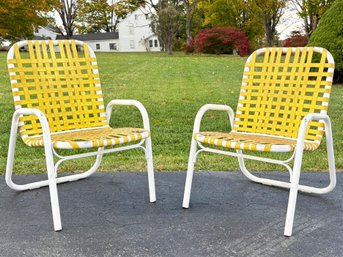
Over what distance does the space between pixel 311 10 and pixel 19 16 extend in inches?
646

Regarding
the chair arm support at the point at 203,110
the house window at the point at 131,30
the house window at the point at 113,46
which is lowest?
the house window at the point at 113,46

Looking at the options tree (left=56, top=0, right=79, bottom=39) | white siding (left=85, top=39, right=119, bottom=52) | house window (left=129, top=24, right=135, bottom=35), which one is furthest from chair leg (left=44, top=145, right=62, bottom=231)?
white siding (left=85, top=39, right=119, bottom=52)

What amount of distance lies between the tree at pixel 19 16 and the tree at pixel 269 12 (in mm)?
12975

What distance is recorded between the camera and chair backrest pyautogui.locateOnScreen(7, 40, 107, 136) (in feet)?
8.86

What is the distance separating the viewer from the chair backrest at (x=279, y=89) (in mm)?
2736

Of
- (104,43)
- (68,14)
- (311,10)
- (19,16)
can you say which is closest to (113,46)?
(104,43)

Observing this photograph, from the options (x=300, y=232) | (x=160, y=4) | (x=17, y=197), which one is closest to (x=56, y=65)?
(x=17, y=197)

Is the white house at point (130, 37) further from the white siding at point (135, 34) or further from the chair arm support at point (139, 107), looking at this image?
the chair arm support at point (139, 107)

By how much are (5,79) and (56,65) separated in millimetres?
7006

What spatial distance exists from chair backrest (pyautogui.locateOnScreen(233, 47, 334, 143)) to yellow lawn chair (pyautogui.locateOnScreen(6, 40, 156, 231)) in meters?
0.78

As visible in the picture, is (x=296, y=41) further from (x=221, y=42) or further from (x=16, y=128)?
(x=16, y=128)

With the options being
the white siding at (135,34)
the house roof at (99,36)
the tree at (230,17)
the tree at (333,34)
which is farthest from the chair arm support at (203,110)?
the house roof at (99,36)

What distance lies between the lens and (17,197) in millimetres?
2699

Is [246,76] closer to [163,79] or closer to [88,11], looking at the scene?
[163,79]
